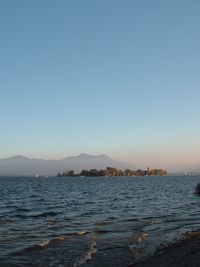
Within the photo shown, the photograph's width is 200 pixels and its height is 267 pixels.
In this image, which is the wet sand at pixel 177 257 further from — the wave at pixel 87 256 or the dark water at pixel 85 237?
the wave at pixel 87 256

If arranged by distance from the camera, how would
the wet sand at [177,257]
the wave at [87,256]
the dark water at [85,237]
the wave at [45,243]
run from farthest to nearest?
the wave at [45,243] → the dark water at [85,237] → the wave at [87,256] → the wet sand at [177,257]

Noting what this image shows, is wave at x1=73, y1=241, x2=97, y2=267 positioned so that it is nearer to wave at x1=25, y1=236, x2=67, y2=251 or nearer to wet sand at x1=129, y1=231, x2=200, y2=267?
wave at x1=25, y1=236, x2=67, y2=251

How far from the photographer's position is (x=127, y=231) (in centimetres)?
2647

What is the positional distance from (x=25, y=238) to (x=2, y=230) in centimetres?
403

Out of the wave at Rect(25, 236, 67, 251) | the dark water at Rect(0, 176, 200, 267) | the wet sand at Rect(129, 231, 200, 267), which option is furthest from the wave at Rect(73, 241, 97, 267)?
the wet sand at Rect(129, 231, 200, 267)

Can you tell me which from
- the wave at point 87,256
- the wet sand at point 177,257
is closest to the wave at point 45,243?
the wave at point 87,256

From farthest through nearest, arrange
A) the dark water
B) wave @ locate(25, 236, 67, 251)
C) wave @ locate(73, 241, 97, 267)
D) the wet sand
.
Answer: wave @ locate(25, 236, 67, 251) < the dark water < wave @ locate(73, 241, 97, 267) < the wet sand

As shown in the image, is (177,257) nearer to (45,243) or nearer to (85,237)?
(45,243)

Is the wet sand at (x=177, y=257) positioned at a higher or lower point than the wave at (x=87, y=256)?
higher

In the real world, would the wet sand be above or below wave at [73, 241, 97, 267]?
above

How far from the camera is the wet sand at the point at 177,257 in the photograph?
14.5 meters

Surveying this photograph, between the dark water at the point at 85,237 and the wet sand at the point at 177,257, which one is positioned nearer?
the wet sand at the point at 177,257

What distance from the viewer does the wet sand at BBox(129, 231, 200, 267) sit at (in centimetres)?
1445

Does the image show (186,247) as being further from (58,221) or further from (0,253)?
(58,221)
